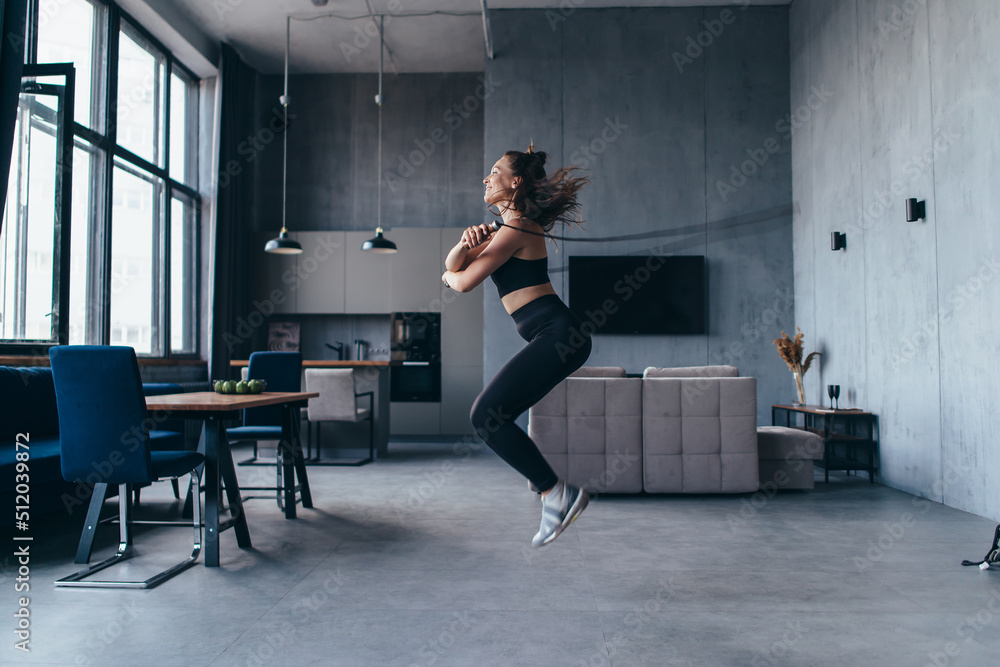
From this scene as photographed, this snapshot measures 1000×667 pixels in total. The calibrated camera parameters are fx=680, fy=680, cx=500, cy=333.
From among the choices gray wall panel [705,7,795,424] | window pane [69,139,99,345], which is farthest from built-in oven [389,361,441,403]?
window pane [69,139,99,345]

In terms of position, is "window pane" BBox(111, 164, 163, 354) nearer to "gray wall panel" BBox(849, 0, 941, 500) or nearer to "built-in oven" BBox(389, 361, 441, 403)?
"built-in oven" BBox(389, 361, 441, 403)

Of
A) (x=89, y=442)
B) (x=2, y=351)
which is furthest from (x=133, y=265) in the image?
(x=89, y=442)

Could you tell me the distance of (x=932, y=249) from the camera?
4.52 m

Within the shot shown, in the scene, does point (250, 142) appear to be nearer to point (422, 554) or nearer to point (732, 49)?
point (732, 49)

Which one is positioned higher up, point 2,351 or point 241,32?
point 241,32

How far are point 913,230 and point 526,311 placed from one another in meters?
3.83

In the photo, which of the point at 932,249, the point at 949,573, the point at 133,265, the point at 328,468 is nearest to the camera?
the point at 949,573

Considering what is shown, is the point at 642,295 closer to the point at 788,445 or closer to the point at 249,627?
the point at 788,445

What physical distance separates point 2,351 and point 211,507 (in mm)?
2568

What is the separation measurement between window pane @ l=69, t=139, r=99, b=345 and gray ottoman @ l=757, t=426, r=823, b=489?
18.4ft

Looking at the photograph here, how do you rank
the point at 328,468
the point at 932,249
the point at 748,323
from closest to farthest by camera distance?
the point at 932,249
the point at 328,468
the point at 748,323

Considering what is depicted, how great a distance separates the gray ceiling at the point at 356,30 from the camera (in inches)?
286

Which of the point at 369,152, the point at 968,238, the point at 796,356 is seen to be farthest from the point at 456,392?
the point at 968,238

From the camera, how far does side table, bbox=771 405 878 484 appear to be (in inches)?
208
